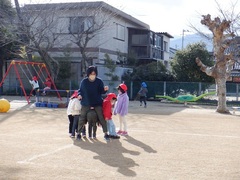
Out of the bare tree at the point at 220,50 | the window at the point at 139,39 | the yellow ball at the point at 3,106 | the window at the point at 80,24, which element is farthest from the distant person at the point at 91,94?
the window at the point at 139,39

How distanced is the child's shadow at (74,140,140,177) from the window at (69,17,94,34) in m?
17.4

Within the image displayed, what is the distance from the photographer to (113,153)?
729 cm

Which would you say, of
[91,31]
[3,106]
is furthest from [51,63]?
[3,106]

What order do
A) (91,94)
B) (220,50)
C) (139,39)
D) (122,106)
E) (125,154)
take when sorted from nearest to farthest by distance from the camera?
(125,154), (91,94), (122,106), (220,50), (139,39)

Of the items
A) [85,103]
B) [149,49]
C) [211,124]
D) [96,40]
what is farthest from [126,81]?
[85,103]

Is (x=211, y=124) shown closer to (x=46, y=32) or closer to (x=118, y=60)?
(x=46, y=32)

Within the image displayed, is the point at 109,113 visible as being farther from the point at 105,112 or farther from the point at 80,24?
the point at 80,24

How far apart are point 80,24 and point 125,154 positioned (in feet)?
64.8

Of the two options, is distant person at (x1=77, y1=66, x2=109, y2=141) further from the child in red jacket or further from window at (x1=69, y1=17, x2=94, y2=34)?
window at (x1=69, y1=17, x2=94, y2=34)

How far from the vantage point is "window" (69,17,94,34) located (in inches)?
997

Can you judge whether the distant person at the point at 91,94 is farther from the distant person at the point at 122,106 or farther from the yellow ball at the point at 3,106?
the yellow ball at the point at 3,106

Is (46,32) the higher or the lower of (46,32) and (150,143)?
the higher

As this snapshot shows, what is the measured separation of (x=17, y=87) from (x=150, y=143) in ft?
65.9

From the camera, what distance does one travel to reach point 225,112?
17141mm
